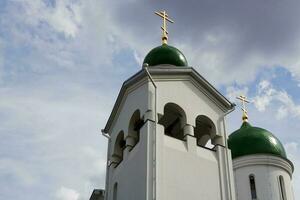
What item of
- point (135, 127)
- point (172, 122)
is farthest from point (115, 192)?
point (172, 122)

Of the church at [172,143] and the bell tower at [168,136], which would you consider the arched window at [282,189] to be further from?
the bell tower at [168,136]

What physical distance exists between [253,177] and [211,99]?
4.62 m

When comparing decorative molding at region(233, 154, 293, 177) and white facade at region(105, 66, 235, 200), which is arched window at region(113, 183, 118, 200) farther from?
decorative molding at region(233, 154, 293, 177)

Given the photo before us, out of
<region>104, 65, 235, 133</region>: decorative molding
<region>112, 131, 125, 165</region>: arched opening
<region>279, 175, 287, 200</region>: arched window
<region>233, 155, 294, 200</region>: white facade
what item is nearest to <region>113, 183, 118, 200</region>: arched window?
<region>112, 131, 125, 165</region>: arched opening

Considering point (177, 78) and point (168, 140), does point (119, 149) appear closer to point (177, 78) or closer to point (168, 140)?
point (168, 140)

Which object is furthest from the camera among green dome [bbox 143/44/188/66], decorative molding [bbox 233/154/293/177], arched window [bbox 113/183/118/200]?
decorative molding [bbox 233/154/293/177]

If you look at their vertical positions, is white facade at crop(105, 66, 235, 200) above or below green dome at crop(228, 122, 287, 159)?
below

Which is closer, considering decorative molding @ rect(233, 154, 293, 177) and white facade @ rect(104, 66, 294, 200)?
white facade @ rect(104, 66, 294, 200)

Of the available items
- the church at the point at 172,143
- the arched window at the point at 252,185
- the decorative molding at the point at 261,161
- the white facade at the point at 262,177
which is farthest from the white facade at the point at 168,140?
the arched window at the point at 252,185

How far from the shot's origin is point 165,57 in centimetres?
1581

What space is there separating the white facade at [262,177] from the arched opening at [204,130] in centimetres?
322

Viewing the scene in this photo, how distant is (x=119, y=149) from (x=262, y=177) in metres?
5.79

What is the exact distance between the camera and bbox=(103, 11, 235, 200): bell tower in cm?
1252

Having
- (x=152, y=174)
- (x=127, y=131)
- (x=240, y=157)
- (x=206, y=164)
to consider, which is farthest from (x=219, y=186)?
(x=240, y=157)
